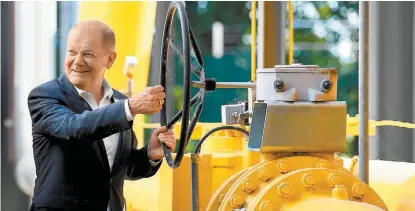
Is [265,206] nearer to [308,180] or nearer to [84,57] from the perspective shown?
[308,180]

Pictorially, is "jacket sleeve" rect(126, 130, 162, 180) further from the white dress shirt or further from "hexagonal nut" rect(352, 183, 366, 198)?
"hexagonal nut" rect(352, 183, 366, 198)

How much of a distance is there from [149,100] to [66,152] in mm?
316

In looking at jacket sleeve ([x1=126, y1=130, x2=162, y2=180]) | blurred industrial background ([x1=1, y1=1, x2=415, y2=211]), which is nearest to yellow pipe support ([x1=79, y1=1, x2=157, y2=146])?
blurred industrial background ([x1=1, y1=1, x2=415, y2=211])

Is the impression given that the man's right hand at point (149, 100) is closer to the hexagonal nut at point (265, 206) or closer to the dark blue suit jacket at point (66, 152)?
the dark blue suit jacket at point (66, 152)

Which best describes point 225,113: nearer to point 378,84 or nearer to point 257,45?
point 257,45

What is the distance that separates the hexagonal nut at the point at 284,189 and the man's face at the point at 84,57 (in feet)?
2.03

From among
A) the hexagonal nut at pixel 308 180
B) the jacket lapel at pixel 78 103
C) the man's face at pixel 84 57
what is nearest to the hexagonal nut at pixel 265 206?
the hexagonal nut at pixel 308 180

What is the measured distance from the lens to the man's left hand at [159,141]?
87.6 inches

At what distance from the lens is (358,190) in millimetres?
2031

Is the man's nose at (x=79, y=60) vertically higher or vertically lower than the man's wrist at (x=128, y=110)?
higher

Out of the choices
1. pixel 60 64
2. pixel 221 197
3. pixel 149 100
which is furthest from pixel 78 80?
pixel 60 64

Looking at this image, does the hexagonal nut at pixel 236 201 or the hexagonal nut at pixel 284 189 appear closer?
the hexagonal nut at pixel 284 189

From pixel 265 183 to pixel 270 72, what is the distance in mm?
304

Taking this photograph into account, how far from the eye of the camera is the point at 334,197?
1923 mm
